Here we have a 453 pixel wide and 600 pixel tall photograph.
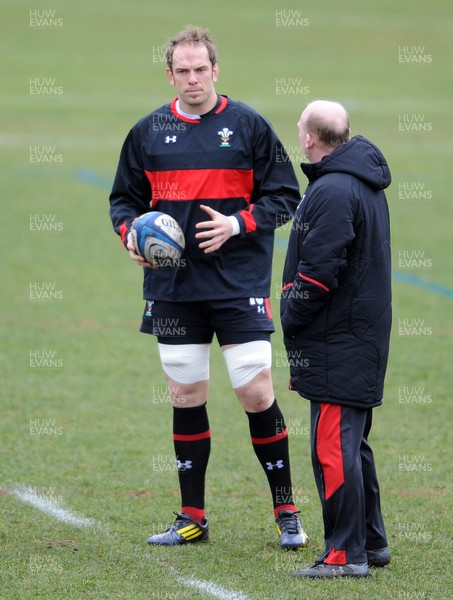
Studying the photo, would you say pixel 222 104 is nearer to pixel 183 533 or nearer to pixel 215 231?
pixel 215 231

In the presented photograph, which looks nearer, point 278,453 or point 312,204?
point 312,204

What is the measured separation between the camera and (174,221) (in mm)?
5414

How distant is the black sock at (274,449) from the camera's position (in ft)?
18.3

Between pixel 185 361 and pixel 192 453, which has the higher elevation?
pixel 185 361

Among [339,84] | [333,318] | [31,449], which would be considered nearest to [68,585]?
[333,318]

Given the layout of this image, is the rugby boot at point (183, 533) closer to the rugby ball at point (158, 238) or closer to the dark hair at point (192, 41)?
the rugby ball at point (158, 238)

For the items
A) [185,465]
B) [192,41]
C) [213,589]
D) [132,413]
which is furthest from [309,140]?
[132,413]

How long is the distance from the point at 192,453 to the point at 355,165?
1807mm

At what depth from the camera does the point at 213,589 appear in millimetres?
4738

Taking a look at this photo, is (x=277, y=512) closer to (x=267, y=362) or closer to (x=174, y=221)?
(x=267, y=362)

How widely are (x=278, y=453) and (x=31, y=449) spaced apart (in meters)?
2.21

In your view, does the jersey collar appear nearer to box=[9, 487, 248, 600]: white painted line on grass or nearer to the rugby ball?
the rugby ball

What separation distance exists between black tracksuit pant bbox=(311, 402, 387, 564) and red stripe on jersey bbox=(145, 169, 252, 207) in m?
1.23

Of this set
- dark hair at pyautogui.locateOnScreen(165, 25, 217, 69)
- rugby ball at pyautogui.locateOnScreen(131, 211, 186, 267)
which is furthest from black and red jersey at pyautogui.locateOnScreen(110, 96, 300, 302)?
dark hair at pyautogui.locateOnScreen(165, 25, 217, 69)
